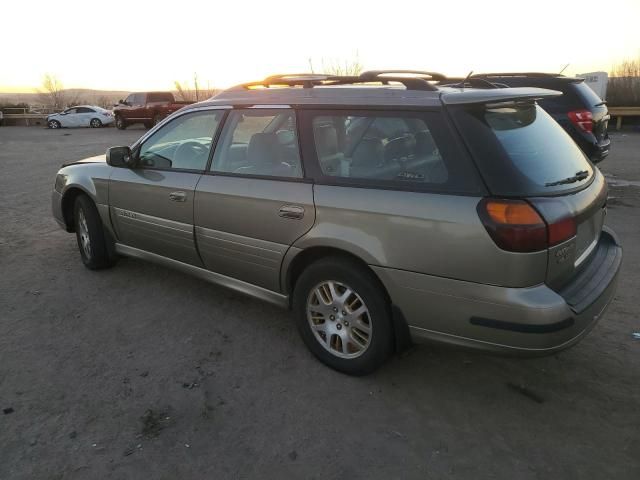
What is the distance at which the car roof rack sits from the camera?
9.70 ft

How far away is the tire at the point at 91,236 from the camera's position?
4762 mm

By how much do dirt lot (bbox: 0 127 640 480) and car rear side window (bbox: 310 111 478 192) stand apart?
119 cm

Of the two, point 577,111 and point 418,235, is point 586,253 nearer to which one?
point 418,235

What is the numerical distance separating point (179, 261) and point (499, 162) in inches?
104

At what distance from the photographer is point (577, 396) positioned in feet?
9.52

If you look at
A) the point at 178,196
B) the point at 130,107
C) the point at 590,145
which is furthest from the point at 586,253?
the point at 130,107

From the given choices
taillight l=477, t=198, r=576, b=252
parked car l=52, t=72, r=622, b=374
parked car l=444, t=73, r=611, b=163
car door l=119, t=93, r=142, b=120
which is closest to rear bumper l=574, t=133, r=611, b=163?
parked car l=444, t=73, r=611, b=163

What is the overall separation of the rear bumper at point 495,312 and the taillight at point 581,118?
5277mm

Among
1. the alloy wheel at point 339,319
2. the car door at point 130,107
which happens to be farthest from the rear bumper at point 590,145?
the car door at point 130,107

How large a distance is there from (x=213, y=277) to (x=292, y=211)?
1.08m

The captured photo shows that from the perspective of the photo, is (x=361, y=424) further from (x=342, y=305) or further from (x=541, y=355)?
(x=541, y=355)

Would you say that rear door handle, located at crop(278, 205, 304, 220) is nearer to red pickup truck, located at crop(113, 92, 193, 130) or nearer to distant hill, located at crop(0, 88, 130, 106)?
red pickup truck, located at crop(113, 92, 193, 130)

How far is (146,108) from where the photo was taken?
25609mm

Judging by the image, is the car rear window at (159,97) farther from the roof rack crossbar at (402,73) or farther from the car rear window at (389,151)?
the car rear window at (389,151)
